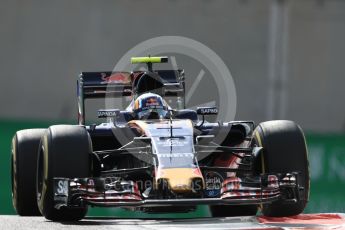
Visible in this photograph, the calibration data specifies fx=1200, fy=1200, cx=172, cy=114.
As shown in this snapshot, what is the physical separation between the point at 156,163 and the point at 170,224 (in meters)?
0.63

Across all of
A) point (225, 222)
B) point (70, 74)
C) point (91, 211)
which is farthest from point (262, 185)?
point (70, 74)

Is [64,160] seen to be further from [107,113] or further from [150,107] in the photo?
[150,107]

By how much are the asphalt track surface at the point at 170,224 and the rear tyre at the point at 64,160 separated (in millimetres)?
140

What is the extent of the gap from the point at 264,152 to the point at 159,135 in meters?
1.14

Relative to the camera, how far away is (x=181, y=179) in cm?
1166

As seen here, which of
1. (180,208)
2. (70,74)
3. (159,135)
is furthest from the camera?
(70,74)

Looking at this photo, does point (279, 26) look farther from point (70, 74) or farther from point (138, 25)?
point (70, 74)

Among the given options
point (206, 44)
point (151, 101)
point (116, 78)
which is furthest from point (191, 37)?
point (151, 101)

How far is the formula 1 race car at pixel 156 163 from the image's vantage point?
11.7 meters

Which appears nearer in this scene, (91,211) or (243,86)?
(91,211)

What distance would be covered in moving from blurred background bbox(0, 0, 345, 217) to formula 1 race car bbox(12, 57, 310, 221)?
20.7 meters

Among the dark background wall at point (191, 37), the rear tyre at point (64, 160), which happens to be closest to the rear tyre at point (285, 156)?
the rear tyre at point (64, 160)

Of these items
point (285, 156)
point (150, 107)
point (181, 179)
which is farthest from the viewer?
point (150, 107)

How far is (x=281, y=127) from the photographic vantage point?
501 inches
